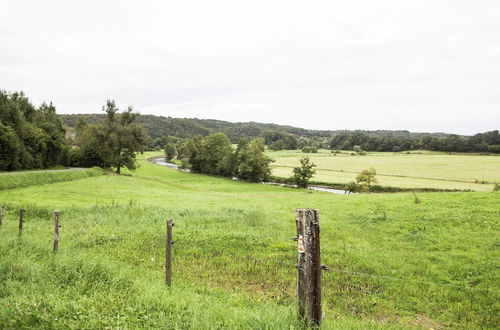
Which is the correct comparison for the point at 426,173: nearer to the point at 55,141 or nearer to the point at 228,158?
the point at 228,158

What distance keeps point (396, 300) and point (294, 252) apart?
4.57m

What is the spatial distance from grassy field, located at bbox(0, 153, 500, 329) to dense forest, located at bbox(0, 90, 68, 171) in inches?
1383

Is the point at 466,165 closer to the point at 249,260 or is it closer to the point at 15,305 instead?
the point at 249,260

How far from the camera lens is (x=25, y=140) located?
54906mm

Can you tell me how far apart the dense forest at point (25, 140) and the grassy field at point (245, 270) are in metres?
35.1

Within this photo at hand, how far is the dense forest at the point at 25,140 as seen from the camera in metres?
48.4

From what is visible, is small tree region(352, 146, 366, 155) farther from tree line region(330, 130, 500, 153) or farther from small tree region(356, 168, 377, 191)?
small tree region(356, 168, 377, 191)

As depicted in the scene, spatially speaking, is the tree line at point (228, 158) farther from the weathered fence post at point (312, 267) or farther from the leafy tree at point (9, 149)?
the weathered fence post at point (312, 267)

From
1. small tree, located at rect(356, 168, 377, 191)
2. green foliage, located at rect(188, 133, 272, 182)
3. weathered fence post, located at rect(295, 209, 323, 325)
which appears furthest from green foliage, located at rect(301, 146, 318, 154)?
weathered fence post, located at rect(295, 209, 323, 325)

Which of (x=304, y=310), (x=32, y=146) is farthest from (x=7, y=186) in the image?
(x=304, y=310)

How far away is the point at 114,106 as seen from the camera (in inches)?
2426

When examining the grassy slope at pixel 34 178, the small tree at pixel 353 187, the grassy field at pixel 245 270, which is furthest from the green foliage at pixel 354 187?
the grassy slope at pixel 34 178

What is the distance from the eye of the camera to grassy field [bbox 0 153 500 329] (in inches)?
236

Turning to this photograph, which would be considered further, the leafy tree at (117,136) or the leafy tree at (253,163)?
the leafy tree at (253,163)
